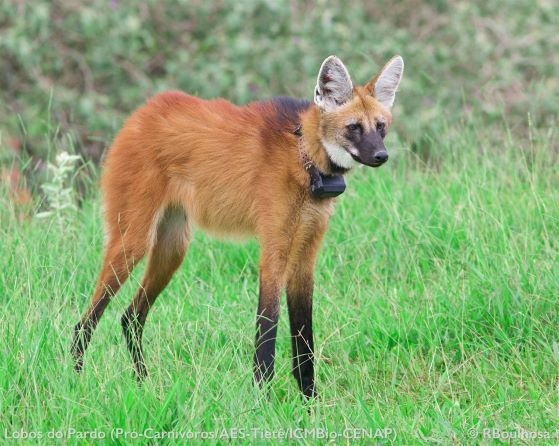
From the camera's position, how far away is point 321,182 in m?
3.38

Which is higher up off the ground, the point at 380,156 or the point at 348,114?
the point at 348,114

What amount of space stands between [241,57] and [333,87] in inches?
145

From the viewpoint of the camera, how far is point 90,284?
4.20 meters

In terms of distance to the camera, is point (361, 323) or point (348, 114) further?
point (361, 323)

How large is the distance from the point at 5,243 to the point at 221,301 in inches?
42.0

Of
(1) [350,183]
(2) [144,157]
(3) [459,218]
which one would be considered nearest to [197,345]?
(2) [144,157]

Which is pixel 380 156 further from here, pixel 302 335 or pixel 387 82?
pixel 302 335

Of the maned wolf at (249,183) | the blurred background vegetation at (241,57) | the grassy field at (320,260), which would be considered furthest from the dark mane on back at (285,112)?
the blurred background vegetation at (241,57)

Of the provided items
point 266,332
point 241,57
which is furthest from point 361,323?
point 241,57

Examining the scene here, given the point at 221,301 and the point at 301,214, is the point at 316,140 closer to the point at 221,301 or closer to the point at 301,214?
the point at 301,214

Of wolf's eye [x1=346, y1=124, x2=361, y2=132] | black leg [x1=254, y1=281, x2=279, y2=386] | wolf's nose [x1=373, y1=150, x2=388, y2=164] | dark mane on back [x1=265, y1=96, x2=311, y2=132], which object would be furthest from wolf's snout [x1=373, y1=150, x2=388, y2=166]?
black leg [x1=254, y1=281, x2=279, y2=386]

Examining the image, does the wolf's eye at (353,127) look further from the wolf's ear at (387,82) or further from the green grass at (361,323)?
the green grass at (361,323)

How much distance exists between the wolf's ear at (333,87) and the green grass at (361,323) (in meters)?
0.87

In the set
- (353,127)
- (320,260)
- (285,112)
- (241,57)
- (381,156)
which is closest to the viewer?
(381,156)
